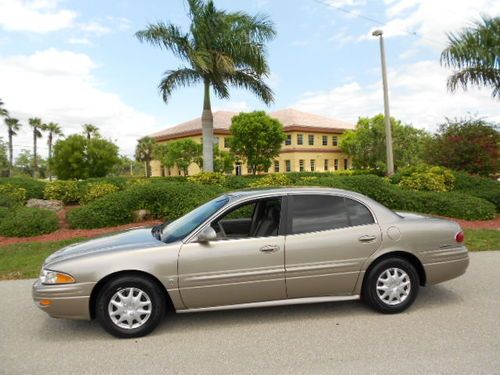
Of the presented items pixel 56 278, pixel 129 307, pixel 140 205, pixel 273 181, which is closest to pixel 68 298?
pixel 56 278

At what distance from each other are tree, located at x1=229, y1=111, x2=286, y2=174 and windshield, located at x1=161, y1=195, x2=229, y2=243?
106ft

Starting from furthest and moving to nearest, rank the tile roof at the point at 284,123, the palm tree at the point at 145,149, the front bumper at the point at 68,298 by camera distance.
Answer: the tile roof at the point at 284,123 → the palm tree at the point at 145,149 → the front bumper at the point at 68,298

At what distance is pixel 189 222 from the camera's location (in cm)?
465

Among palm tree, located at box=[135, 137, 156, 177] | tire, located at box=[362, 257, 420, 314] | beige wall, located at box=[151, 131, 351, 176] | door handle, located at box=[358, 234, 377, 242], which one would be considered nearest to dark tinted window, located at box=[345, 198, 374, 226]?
door handle, located at box=[358, 234, 377, 242]

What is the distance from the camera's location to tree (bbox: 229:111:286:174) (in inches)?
1468

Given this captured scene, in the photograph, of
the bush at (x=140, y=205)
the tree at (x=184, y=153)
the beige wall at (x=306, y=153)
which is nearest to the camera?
the bush at (x=140, y=205)

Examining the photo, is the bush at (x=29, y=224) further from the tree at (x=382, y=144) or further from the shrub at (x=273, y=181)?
the tree at (x=382, y=144)

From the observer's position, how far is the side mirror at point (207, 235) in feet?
13.5

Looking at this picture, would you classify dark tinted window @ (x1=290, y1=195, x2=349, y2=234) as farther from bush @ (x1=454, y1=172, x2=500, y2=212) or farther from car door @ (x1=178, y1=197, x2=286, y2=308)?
bush @ (x1=454, y1=172, x2=500, y2=212)

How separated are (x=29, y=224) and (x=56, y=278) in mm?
7453

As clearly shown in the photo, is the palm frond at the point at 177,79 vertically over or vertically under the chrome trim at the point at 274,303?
over

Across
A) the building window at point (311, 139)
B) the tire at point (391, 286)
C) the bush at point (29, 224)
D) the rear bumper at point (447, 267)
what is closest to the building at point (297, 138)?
the building window at point (311, 139)

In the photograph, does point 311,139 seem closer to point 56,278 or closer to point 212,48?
point 212,48

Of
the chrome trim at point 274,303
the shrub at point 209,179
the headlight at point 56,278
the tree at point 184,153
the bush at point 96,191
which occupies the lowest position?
the chrome trim at point 274,303
